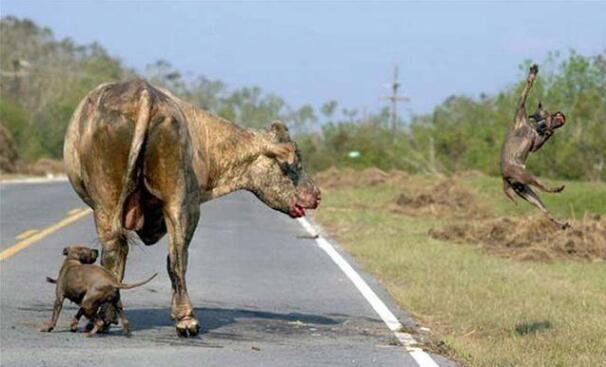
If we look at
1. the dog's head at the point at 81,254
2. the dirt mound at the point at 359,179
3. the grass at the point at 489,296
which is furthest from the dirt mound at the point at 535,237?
the dirt mound at the point at 359,179

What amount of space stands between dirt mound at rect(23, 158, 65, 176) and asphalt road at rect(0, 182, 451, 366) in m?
44.1


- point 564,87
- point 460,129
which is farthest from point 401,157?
point 564,87

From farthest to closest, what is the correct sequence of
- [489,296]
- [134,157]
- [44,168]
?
[44,168] → [489,296] → [134,157]

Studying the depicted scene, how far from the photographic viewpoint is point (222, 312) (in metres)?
13.1

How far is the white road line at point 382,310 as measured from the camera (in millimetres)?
10570

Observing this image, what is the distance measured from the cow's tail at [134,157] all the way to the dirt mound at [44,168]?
56218 mm

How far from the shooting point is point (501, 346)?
448 inches

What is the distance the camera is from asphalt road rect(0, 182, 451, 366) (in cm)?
1007

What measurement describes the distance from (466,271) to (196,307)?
5.69 m

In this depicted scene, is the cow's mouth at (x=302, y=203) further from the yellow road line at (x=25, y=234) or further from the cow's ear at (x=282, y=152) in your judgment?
the yellow road line at (x=25, y=234)

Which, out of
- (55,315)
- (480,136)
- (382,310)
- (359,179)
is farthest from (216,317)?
(480,136)

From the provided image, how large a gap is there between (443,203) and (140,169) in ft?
78.8

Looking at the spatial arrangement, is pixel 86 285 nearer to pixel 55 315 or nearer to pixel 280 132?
pixel 55 315

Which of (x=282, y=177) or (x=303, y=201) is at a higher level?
(x=282, y=177)
